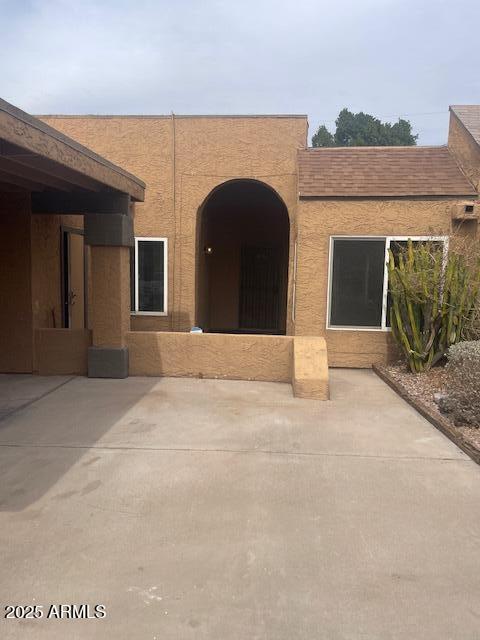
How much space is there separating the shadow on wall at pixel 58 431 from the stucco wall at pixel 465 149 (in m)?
6.57

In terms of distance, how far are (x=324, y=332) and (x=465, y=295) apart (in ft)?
8.13

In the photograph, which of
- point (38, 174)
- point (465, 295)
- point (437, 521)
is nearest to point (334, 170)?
point (465, 295)

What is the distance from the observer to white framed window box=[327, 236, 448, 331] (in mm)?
9000

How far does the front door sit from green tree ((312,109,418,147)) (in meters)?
41.6

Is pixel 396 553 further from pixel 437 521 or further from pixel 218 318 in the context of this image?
pixel 218 318

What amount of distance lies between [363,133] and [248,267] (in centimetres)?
4426

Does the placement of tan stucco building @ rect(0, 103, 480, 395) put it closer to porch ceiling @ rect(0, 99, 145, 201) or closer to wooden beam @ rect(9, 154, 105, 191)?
porch ceiling @ rect(0, 99, 145, 201)

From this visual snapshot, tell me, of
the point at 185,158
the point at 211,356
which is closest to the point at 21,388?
the point at 211,356

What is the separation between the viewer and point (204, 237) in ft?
41.0

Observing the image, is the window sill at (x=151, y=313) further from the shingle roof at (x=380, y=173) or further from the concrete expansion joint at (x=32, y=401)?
the shingle roof at (x=380, y=173)

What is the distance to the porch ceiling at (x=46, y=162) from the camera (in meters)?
4.36

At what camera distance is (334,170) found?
31.4 feet

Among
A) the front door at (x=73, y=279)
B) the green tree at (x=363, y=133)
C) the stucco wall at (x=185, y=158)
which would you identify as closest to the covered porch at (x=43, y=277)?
the front door at (x=73, y=279)

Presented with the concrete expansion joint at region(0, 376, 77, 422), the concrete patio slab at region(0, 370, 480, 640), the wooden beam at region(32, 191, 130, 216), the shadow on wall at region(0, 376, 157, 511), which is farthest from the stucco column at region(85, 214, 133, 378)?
the concrete patio slab at region(0, 370, 480, 640)
